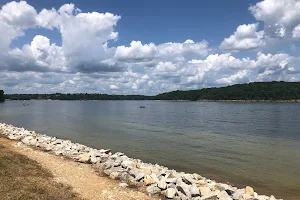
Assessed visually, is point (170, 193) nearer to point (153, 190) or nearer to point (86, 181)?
point (153, 190)


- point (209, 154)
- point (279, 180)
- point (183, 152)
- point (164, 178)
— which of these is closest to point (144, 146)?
point (183, 152)

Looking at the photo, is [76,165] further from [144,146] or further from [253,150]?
[253,150]

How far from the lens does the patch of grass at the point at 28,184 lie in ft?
41.9

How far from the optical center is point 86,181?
1633cm

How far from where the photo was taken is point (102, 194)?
14.5 meters

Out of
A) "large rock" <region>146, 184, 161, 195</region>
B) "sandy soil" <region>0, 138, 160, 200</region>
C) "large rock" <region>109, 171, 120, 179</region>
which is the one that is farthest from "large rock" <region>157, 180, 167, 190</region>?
"large rock" <region>109, 171, 120, 179</region>

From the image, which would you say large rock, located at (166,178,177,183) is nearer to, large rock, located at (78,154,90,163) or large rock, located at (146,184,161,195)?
large rock, located at (146,184,161,195)

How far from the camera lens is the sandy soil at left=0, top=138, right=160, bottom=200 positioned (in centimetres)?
1437

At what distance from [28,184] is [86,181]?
3.23 m

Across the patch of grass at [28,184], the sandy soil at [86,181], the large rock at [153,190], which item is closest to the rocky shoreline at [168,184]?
the large rock at [153,190]

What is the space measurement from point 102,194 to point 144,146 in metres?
22.7

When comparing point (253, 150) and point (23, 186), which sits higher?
point (23, 186)

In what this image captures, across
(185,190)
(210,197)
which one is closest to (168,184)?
(185,190)

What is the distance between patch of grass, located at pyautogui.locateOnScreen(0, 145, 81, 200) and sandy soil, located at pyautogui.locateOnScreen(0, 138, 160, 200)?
0.66 metres
